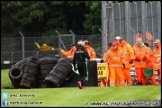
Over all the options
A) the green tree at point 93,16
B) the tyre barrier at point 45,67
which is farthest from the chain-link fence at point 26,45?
the tyre barrier at point 45,67

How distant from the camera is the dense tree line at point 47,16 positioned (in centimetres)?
5184

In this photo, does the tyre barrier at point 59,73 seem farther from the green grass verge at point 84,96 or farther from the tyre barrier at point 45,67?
the green grass verge at point 84,96

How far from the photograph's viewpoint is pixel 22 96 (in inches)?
664

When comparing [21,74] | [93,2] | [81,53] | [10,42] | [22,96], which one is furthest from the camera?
[93,2]

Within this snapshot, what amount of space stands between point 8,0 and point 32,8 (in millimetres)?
2294

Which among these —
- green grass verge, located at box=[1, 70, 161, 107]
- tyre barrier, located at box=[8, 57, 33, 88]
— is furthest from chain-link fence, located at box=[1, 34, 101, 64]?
green grass verge, located at box=[1, 70, 161, 107]

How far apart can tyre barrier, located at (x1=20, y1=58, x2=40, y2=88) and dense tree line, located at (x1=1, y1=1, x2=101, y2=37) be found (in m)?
26.3

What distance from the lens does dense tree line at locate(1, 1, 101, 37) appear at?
5184 centimetres

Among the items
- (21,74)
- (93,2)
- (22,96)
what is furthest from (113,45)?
(93,2)

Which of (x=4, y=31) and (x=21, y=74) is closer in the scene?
(x=21, y=74)

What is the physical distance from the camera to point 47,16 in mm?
55188

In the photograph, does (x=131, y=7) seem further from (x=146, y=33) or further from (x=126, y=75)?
(x=126, y=75)

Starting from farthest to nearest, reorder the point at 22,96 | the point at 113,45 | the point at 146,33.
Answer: the point at 146,33, the point at 113,45, the point at 22,96

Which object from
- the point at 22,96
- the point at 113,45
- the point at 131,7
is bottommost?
the point at 22,96
